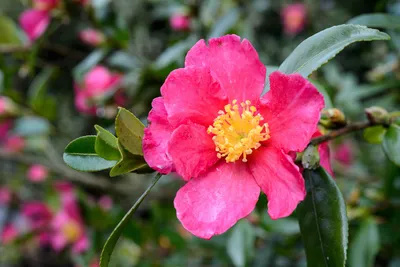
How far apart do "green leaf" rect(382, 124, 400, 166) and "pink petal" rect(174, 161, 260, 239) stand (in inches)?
10.6

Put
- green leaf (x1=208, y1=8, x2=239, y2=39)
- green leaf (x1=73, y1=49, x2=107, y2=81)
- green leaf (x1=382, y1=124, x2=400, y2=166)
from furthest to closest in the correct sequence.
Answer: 1. green leaf (x1=73, y1=49, x2=107, y2=81)
2. green leaf (x1=208, y1=8, x2=239, y2=39)
3. green leaf (x1=382, y1=124, x2=400, y2=166)

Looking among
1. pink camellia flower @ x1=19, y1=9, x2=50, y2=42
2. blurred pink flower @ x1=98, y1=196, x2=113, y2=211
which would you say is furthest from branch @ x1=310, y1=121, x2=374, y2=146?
blurred pink flower @ x1=98, y1=196, x2=113, y2=211

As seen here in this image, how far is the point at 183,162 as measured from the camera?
66 cm

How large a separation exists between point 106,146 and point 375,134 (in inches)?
19.8

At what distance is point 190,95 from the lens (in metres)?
0.69

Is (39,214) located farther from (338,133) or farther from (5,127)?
(338,133)

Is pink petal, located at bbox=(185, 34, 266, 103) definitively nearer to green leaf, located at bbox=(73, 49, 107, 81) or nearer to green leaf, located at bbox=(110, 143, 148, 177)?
green leaf, located at bbox=(110, 143, 148, 177)

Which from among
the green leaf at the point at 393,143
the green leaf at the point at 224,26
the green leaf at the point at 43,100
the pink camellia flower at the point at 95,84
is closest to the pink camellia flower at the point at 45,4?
the green leaf at the point at 43,100

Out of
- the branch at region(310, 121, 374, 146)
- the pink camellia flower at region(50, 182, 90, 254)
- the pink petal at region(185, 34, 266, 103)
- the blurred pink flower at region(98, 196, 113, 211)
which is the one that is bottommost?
the blurred pink flower at region(98, 196, 113, 211)

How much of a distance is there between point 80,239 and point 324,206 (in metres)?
1.44

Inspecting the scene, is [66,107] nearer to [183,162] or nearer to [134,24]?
[134,24]

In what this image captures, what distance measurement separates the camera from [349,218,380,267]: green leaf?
3.70 feet

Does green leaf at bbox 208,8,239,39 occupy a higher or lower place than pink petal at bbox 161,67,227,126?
lower

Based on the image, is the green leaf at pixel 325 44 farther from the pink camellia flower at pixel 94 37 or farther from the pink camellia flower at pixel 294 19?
the pink camellia flower at pixel 294 19
